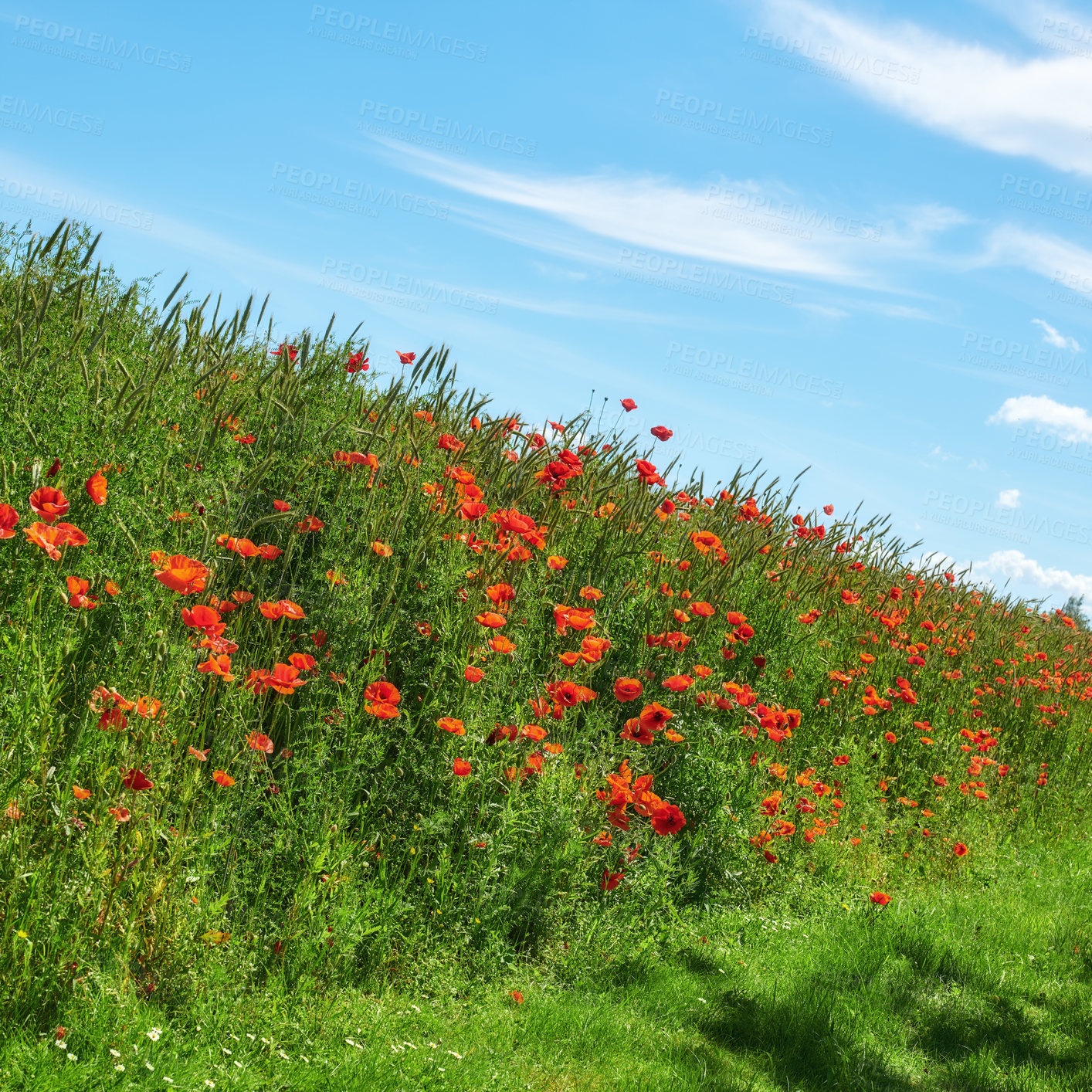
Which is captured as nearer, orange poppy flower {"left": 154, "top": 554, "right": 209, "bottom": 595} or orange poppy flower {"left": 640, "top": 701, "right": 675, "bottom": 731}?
orange poppy flower {"left": 154, "top": 554, "right": 209, "bottom": 595}

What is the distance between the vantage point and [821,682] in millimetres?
6254

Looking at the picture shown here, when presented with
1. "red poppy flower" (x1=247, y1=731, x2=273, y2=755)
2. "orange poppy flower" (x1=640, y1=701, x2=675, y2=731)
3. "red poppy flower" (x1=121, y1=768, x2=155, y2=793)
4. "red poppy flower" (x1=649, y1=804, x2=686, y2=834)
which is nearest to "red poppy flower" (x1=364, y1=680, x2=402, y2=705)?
"red poppy flower" (x1=247, y1=731, x2=273, y2=755)

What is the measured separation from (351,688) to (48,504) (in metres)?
1.20

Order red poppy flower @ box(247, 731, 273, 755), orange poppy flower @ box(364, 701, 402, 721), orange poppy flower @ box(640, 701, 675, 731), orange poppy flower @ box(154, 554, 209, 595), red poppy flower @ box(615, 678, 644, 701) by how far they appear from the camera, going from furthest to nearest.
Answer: red poppy flower @ box(615, 678, 644, 701) → orange poppy flower @ box(640, 701, 675, 731) → orange poppy flower @ box(364, 701, 402, 721) → red poppy flower @ box(247, 731, 273, 755) → orange poppy flower @ box(154, 554, 209, 595)

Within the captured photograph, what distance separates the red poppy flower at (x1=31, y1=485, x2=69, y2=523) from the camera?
2787 mm

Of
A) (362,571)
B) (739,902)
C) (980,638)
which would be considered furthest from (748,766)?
(980,638)

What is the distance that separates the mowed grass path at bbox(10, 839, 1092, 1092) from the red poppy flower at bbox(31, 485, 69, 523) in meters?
1.36

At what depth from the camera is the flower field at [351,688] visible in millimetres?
2811

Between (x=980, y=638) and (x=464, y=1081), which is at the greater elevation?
(x=980, y=638)

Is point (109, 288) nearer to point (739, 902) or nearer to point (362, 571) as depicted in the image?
point (362, 571)

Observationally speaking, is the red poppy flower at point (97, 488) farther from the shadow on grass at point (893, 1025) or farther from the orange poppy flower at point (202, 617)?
the shadow on grass at point (893, 1025)

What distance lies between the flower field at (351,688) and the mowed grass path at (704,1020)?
129 millimetres

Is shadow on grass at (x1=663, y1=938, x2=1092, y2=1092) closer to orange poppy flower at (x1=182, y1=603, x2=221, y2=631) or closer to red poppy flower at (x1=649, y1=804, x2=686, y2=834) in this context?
red poppy flower at (x1=649, y1=804, x2=686, y2=834)

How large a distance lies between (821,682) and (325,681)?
3.75m
